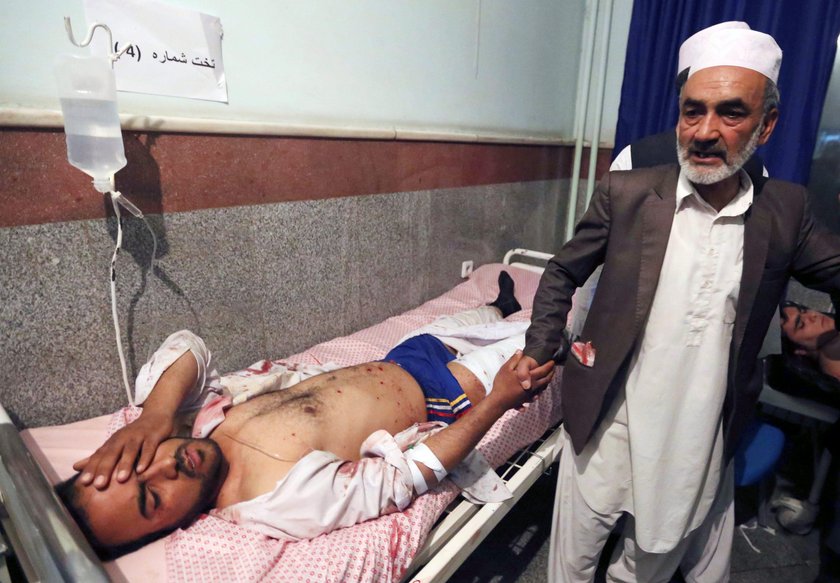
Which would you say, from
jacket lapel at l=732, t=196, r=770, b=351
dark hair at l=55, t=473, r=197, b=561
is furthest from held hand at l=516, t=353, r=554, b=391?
dark hair at l=55, t=473, r=197, b=561

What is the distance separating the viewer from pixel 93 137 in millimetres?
1238

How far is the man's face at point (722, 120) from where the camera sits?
93cm

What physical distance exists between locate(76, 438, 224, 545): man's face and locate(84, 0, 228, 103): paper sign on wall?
3.32 ft

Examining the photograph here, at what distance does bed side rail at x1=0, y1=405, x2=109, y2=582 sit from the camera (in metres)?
0.64

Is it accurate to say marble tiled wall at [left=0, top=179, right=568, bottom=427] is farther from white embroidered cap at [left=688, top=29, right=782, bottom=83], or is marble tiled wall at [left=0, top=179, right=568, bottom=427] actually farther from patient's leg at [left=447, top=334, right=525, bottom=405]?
white embroidered cap at [left=688, top=29, right=782, bottom=83]

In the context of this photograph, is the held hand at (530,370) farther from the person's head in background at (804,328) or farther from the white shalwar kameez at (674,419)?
the person's head in background at (804,328)

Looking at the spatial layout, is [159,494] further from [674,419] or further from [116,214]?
→ [674,419]

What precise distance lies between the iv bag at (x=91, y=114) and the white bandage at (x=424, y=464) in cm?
105

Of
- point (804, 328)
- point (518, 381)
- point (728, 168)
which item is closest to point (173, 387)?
point (518, 381)

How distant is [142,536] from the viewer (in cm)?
104

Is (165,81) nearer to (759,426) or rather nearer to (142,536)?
(142,536)

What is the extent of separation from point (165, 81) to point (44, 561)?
128cm

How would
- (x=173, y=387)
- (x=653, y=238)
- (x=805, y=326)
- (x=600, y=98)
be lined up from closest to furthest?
(x=653, y=238) < (x=173, y=387) < (x=805, y=326) < (x=600, y=98)

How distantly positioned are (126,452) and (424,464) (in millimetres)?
670
